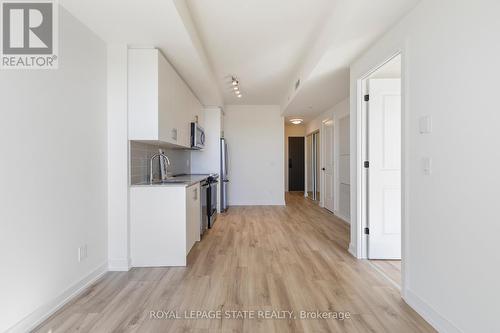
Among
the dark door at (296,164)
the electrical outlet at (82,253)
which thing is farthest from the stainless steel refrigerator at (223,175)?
the dark door at (296,164)

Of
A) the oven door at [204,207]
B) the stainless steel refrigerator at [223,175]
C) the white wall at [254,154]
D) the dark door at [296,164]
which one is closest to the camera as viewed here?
the oven door at [204,207]

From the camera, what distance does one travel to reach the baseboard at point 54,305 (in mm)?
1717

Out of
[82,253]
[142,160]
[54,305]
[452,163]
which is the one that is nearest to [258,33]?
[142,160]

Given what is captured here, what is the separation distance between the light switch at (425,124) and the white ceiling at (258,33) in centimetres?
148

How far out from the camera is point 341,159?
5508 mm

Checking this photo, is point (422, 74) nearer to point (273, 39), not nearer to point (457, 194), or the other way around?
point (457, 194)

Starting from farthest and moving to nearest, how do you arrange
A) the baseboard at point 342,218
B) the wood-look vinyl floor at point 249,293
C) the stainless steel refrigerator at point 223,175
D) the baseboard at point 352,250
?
the stainless steel refrigerator at point 223,175 < the baseboard at point 342,218 < the baseboard at point 352,250 < the wood-look vinyl floor at point 249,293

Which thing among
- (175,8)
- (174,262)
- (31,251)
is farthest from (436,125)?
(31,251)

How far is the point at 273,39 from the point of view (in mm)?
3361

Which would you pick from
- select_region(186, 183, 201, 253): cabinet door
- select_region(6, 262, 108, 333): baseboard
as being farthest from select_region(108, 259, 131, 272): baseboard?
select_region(186, 183, 201, 253): cabinet door

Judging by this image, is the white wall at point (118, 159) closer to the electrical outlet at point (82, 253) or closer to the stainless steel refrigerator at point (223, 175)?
the electrical outlet at point (82, 253)

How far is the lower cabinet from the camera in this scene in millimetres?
2822

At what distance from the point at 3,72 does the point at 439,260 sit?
3.12 m

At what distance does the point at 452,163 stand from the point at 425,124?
1.24 ft
